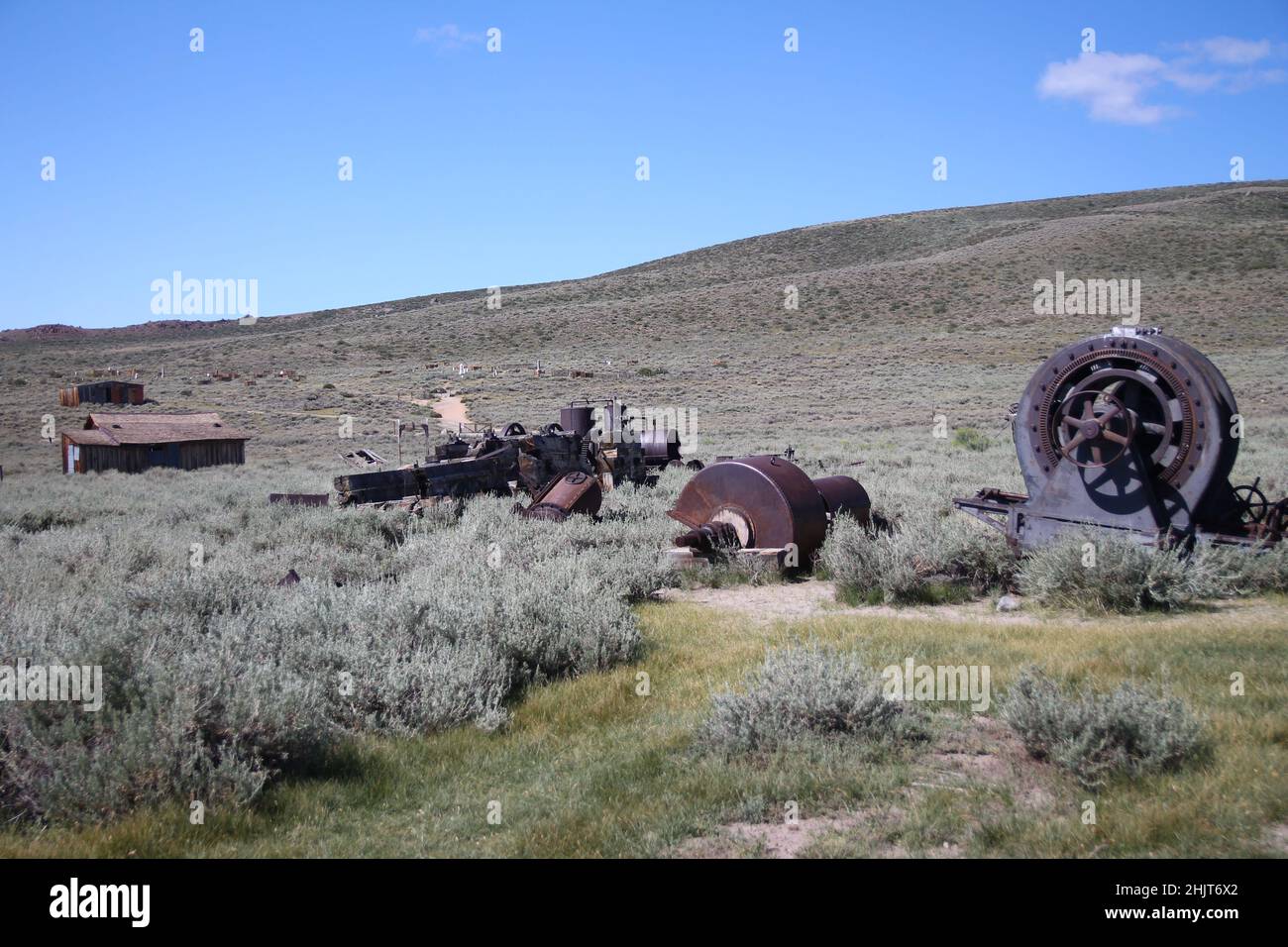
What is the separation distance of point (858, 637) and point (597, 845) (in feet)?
12.2

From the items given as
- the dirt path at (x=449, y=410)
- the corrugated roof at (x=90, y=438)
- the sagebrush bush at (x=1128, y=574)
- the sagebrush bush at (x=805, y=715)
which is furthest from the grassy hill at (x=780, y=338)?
the sagebrush bush at (x=805, y=715)

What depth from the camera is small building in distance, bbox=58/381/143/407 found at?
152 ft

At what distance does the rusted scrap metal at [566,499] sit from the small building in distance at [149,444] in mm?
22641

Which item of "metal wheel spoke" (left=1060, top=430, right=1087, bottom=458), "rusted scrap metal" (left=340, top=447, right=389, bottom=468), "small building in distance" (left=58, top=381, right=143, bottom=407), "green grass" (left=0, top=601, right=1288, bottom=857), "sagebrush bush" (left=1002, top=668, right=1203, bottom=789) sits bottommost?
"green grass" (left=0, top=601, right=1288, bottom=857)

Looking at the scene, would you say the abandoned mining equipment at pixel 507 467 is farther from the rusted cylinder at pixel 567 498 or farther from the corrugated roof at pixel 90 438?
the corrugated roof at pixel 90 438

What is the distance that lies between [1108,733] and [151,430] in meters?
33.8

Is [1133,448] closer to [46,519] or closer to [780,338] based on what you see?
[46,519]

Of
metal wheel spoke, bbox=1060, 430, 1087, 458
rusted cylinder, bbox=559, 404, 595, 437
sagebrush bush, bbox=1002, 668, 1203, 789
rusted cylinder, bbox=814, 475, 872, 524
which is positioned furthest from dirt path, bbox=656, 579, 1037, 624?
rusted cylinder, bbox=559, 404, 595, 437

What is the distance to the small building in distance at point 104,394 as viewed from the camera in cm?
4647

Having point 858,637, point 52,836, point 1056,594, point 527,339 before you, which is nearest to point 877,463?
point 1056,594

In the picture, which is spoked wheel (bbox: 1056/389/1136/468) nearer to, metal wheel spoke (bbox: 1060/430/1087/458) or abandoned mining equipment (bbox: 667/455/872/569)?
metal wheel spoke (bbox: 1060/430/1087/458)
